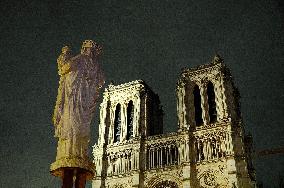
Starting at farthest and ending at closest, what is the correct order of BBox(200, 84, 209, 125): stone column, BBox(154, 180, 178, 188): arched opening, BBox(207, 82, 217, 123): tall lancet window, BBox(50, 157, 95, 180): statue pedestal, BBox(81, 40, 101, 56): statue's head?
BBox(207, 82, 217, 123): tall lancet window, BBox(200, 84, 209, 125): stone column, BBox(154, 180, 178, 188): arched opening, BBox(81, 40, 101, 56): statue's head, BBox(50, 157, 95, 180): statue pedestal

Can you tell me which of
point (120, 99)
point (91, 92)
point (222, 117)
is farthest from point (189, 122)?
point (91, 92)

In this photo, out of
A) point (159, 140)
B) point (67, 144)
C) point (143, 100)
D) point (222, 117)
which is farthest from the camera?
point (143, 100)

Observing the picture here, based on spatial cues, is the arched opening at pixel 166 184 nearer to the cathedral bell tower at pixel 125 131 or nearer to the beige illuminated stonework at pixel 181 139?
the beige illuminated stonework at pixel 181 139

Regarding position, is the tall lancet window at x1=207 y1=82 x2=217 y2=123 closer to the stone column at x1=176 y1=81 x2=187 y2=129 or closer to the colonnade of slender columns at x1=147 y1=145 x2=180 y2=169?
the stone column at x1=176 y1=81 x2=187 y2=129

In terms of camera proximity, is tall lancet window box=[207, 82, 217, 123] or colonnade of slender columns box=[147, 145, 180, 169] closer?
colonnade of slender columns box=[147, 145, 180, 169]

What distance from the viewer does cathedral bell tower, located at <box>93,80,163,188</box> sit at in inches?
1168

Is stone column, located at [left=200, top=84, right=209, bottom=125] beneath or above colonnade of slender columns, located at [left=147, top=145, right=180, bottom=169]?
above

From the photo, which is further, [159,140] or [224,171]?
[159,140]

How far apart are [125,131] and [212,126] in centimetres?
805

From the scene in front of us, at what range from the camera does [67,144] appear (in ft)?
21.5

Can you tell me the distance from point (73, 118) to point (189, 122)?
76.6 ft

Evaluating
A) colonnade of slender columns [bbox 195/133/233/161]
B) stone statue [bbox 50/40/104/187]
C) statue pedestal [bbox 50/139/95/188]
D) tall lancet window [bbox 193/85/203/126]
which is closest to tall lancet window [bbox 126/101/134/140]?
tall lancet window [bbox 193/85/203/126]

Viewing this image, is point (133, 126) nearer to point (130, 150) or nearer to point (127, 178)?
point (130, 150)

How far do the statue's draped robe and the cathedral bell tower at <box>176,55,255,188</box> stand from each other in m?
19.6
